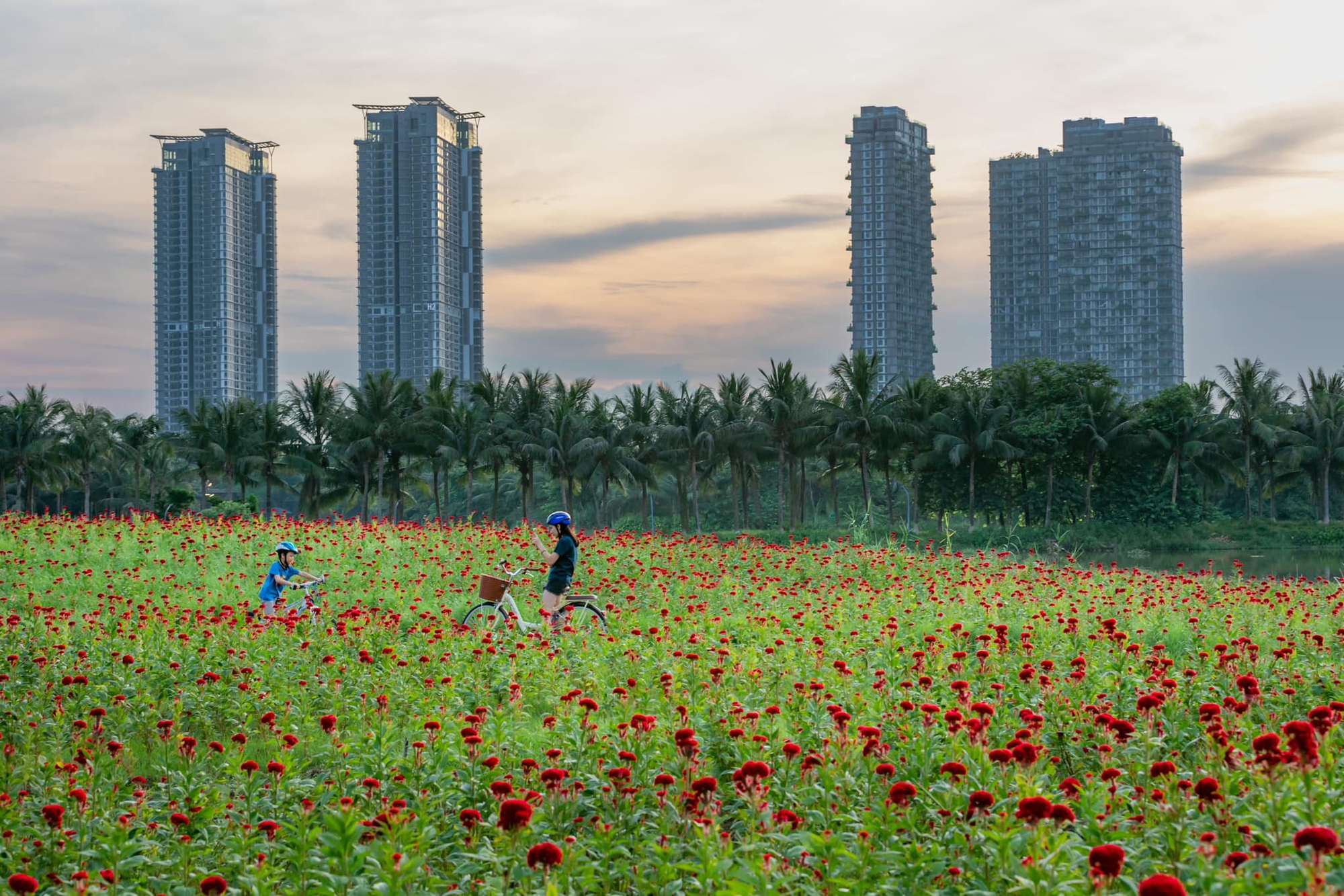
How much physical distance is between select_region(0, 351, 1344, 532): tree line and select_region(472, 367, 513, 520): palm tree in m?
0.10

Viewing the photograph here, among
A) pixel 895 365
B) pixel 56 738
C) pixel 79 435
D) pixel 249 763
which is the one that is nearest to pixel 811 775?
pixel 249 763

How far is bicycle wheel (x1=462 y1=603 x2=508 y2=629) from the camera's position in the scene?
11797 mm

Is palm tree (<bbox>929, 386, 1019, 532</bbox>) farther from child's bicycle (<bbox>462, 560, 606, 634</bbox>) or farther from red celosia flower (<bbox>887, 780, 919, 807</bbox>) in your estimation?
red celosia flower (<bbox>887, 780, 919, 807</bbox>)

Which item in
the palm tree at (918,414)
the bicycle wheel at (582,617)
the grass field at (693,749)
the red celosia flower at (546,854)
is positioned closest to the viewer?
the red celosia flower at (546,854)

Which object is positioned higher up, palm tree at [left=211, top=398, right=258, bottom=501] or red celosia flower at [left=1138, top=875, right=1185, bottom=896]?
palm tree at [left=211, top=398, right=258, bottom=501]

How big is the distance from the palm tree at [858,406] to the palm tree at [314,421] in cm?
2168

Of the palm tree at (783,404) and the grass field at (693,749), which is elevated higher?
the palm tree at (783,404)

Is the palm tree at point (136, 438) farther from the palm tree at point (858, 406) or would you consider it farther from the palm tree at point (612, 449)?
the palm tree at point (858, 406)

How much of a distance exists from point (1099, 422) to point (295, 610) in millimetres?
42465

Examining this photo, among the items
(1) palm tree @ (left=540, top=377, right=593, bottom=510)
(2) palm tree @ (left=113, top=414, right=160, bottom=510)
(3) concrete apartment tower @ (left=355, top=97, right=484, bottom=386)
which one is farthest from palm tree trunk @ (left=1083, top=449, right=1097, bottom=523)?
(3) concrete apartment tower @ (left=355, top=97, right=484, bottom=386)

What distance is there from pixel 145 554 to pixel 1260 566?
111 ft

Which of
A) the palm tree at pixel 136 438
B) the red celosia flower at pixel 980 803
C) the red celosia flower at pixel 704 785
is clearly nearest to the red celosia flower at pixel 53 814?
the red celosia flower at pixel 704 785

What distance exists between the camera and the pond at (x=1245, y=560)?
1336 inches

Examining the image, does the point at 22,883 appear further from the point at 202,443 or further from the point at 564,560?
the point at 202,443
